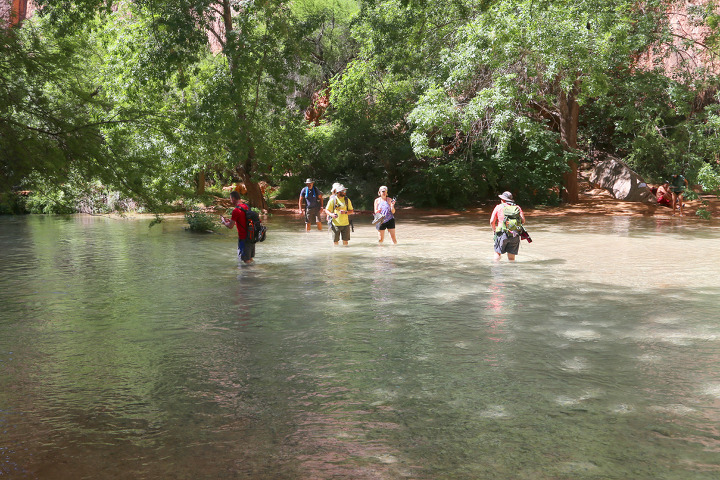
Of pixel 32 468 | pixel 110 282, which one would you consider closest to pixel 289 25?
pixel 110 282

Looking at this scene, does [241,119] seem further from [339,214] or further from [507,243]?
[507,243]

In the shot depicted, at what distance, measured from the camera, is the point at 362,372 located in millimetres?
6391

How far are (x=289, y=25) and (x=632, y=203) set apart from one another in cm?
1624

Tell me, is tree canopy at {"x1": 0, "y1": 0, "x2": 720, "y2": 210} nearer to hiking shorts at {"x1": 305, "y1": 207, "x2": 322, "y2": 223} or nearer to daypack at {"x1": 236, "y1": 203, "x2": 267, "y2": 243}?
daypack at {"x1": 236, "y1": 203, "x2": 267, "y2": 243}

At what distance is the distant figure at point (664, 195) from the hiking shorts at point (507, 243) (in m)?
17.2

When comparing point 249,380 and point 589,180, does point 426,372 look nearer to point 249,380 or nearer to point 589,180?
point 249,380

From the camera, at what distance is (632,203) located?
99.7 feet

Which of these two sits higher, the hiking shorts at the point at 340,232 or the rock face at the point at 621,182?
the rock face at the point at 621,182

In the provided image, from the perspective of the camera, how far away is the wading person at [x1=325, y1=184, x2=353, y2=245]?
17094 millimetres

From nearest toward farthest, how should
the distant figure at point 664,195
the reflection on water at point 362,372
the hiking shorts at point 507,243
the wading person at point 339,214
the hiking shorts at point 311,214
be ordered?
the reflection on water at point 362,372
the hiking shorts at point 507,243
the wading person at point 339,214
the hiking shorts at point 311,214
the distant figure at point 664,195

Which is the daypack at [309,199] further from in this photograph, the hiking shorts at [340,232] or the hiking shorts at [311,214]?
the hiking shorts at [340,232]

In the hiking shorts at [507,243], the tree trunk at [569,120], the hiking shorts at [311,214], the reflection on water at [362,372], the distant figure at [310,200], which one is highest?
the tree trunk at [569,120]

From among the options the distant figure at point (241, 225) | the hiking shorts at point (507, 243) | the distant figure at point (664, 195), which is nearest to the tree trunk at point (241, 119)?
the distant figure at point (241, 225)

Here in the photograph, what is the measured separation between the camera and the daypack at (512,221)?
13.8 meters
